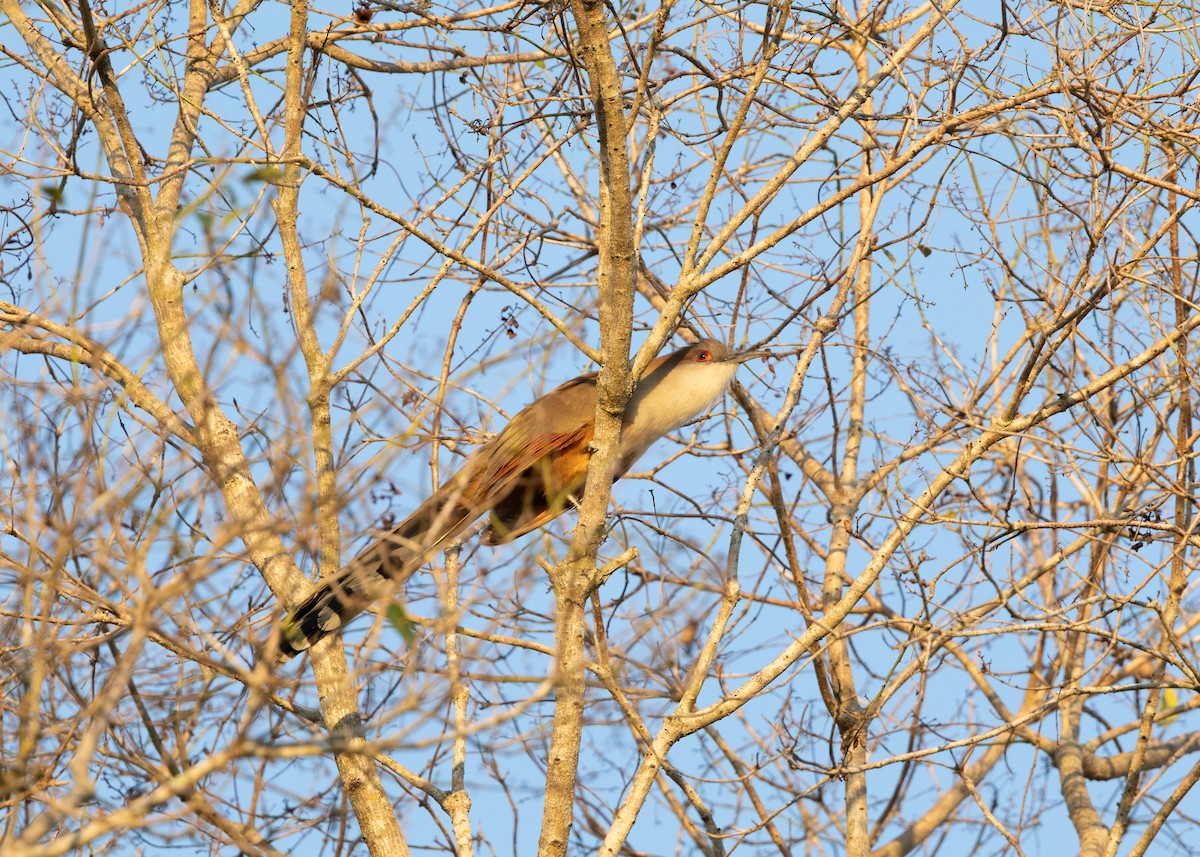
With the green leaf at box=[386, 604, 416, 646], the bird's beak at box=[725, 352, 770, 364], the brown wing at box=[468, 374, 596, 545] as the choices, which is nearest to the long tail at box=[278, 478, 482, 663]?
the brown wing at box=[468, 374, 596, 545]

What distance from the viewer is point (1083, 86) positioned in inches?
162

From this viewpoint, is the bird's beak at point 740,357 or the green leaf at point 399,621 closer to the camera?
the green leaf at point 399,621

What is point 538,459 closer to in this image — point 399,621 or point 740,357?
point 740,357

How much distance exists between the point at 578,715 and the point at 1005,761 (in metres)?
2.86

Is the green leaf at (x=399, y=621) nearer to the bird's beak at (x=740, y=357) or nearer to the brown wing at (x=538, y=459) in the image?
the brown wing at (x=538, y=459)

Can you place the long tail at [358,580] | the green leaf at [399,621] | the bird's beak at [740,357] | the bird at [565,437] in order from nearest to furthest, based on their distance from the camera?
the green leaf at [399,621] → the long tail at [358,580] → the bird at [565,437] → the bird's beak at [740,357]

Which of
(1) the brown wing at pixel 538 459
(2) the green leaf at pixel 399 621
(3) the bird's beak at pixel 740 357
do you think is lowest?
(2) the green leaf at pixel 399 621

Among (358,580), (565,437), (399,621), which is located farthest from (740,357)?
(399,621)

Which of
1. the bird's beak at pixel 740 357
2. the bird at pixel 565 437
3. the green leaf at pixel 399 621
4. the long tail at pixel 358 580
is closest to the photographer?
the green leaf at pixel 399 621

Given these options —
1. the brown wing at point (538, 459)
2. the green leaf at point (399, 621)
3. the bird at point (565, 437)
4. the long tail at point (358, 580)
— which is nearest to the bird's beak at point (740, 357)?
the bird at point (565, 437)

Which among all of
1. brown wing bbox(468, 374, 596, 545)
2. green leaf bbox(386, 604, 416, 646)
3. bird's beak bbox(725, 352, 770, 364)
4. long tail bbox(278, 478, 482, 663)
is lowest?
green leaf bbox(386, 604, 416, 646)

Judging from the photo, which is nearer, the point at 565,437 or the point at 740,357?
the point at 565,437

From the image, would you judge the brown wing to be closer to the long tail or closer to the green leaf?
the long tail

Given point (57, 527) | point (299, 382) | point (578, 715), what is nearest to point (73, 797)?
point (57, 527)
